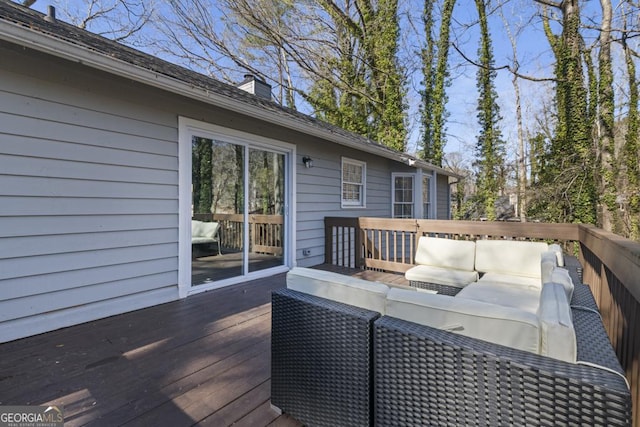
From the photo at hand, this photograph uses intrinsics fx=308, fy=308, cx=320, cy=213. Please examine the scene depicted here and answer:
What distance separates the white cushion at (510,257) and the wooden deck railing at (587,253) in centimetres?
45

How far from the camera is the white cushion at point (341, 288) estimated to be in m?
1.42

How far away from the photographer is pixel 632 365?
4.63 ft

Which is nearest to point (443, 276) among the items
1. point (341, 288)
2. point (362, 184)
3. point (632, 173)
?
point (341, 288)

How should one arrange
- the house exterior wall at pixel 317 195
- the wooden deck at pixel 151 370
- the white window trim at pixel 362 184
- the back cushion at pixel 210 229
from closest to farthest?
the wooden deck at pixel 151 370, the back cushion at pixel 210 229, the house exterior wall at pixel 317 195, the white window trim at pixel 362 184

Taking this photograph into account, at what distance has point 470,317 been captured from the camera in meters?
1.15

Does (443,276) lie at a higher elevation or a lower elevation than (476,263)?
lower

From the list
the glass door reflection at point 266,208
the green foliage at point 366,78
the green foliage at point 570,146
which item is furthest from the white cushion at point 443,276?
the green foliage at point 366,78

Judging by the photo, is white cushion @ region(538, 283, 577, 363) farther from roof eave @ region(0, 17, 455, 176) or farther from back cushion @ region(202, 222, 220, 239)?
back cushion @ region(202, 222, 220, 239)

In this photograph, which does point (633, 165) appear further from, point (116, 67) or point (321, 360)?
point (116, 67)

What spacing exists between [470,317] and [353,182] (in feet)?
19.4

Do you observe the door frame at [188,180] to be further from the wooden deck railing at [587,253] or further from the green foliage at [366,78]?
the green foliage at [366,78]

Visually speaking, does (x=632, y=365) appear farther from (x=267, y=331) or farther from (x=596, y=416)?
(x=267, y=331)

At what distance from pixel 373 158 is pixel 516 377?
7.02m

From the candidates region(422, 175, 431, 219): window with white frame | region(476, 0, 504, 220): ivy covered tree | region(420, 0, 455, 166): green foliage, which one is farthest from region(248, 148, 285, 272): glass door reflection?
region(476, 0, 504, 220): ivy covered tree
